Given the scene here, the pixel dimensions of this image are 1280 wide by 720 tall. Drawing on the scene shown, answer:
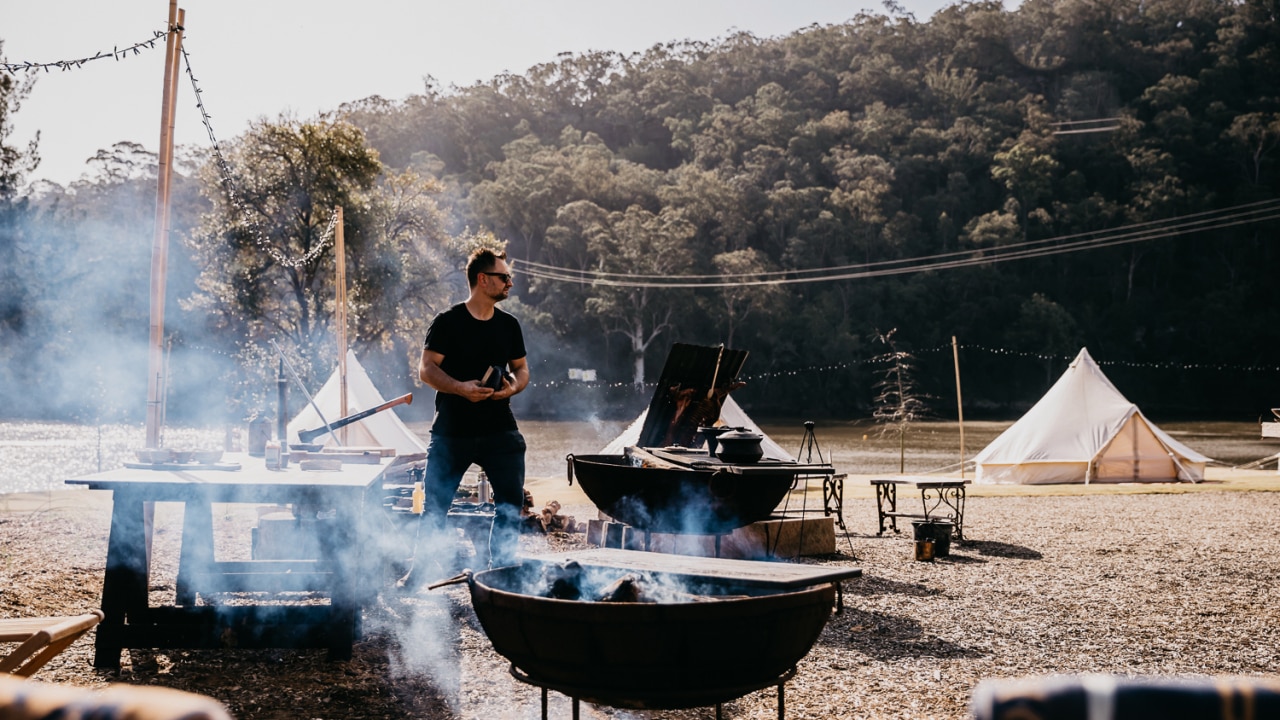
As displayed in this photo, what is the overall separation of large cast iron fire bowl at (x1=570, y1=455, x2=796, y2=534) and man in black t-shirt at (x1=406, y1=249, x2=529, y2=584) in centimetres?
39

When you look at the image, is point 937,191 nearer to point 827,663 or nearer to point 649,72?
point 649,72

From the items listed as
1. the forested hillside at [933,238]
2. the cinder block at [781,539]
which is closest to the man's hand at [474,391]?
the cinder block at [781,539]

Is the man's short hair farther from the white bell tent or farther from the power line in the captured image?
the power line

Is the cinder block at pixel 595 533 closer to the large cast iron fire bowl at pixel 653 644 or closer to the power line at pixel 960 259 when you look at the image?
the large cast iron fire bowl at pixel 653 644

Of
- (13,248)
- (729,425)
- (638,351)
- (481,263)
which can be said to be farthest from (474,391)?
(638,351)

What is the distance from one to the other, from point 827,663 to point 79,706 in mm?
3497

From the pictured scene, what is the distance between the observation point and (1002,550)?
7.67 metres

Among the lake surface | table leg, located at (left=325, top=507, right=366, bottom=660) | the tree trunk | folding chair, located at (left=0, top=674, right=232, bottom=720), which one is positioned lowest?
the lake surface

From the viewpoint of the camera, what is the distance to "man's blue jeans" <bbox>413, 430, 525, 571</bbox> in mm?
4441

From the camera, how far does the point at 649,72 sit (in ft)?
253

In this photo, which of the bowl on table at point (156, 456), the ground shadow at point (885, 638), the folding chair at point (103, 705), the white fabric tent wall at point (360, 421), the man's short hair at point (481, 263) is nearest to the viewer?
the folding chair at point (103, 705)

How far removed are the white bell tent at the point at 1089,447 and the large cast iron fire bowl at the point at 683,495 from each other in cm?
1084

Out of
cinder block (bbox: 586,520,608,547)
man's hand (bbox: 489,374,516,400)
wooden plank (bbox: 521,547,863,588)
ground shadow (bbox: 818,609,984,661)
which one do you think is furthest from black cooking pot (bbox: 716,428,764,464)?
cinder block (bbox: 586,520,608,547)

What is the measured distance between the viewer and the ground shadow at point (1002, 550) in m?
7.35
